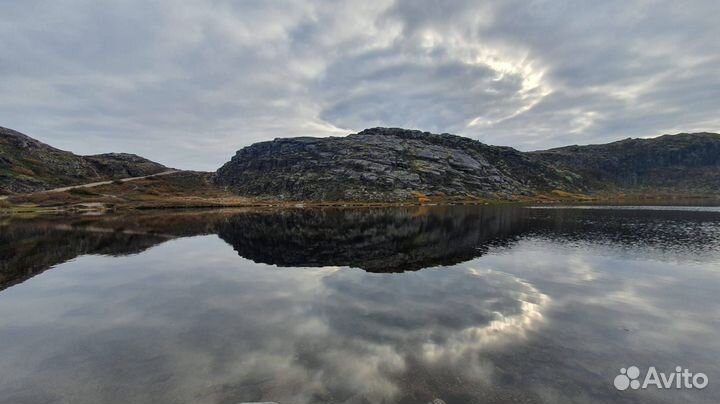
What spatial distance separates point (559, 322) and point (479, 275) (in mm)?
14889

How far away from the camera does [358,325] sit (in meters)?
24.3

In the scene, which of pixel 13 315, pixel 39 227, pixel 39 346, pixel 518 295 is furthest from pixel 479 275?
pixel 39 227

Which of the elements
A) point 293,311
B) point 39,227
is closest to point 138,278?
point 293,311

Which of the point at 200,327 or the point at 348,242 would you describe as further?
the point at 348,242

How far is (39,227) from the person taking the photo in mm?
88250

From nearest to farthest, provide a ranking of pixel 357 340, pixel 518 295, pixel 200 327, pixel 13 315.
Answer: pixel 357 340, pixel 200 327, pixel 13 315, pixel 518 295

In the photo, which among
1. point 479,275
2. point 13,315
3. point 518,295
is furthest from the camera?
point 479,275

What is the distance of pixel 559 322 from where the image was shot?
24.8 meters

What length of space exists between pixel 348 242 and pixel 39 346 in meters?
47.7

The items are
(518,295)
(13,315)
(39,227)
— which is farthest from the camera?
(39,227)

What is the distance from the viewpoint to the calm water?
1627 cm

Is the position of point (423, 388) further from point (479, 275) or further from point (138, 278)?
point (138, 278)

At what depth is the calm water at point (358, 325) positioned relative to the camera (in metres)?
16.3

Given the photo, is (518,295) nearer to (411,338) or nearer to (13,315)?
(411,338)
